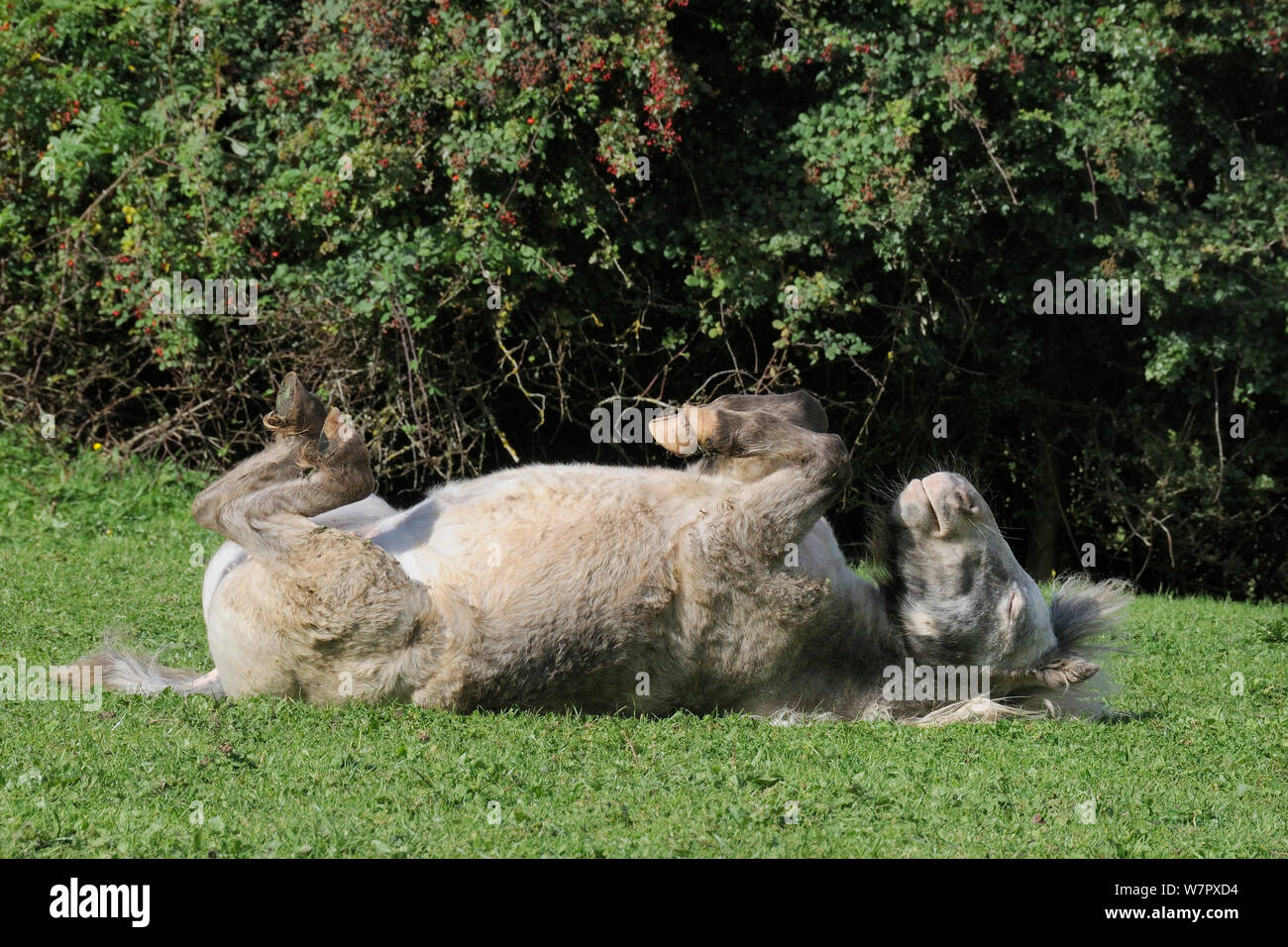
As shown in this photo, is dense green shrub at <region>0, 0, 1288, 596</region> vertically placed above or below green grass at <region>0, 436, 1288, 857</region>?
above

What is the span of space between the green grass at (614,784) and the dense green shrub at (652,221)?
17.9 ft

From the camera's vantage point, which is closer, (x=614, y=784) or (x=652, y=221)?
(x=614, y=784)

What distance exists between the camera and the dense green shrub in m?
9.90

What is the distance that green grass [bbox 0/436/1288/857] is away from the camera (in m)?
3.66

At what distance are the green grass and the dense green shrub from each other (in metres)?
5.46

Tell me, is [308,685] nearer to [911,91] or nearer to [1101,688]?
[1101,688]

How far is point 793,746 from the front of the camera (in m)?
4.62

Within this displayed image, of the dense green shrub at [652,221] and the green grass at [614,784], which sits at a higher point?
the dense green shrub at [652,221]

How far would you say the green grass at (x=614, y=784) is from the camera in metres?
3.66

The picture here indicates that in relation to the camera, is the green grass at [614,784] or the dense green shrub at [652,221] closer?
the green grass at [614,784]

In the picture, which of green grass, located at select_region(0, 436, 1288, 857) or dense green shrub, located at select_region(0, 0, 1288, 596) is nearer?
green grass, located at select_region(0, 436, 1288, 857)

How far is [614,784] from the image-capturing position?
4.16 meters

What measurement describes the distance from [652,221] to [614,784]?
7.17 meters

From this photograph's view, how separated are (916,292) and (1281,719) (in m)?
5.87
